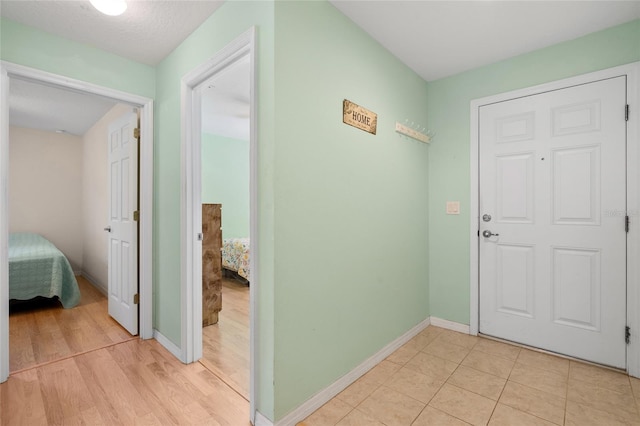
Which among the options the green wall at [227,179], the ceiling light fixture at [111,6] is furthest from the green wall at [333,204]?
the green wall at [227,179]

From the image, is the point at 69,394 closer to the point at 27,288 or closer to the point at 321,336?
the point at 321,336

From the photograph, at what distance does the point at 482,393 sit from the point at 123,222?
325 centimetres

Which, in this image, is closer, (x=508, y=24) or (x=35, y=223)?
(x=508, y=24)

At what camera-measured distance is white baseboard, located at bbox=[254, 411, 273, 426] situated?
5.05 ft

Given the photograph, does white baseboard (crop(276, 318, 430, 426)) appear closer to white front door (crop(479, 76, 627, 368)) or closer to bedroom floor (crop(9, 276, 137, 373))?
white front door (crop(479, 76, 627, 368))

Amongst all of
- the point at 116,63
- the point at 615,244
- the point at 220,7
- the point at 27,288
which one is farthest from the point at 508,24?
the point at 27,288

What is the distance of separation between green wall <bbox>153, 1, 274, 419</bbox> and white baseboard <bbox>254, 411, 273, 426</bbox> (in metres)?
0.03

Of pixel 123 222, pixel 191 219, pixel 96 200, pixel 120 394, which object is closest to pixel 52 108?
pixel 96 200

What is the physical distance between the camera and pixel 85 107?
374 cm

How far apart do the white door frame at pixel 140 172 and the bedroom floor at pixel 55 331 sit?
0.33m

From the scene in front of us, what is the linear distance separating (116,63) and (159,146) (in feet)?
2.39

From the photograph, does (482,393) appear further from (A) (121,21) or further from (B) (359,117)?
(A) (121,21)

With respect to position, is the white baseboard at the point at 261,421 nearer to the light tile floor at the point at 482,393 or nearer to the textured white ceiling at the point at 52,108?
the light tile floor at the point at 482,393

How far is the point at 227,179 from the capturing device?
18.3 ft
